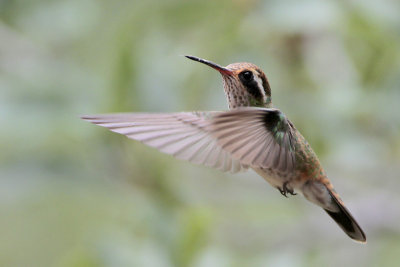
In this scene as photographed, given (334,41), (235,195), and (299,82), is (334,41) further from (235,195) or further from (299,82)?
(235,195)

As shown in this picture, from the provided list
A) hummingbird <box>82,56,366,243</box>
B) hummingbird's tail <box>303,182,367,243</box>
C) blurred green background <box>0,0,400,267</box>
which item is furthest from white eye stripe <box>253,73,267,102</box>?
blurred green background <box>0,0,400,267</box>

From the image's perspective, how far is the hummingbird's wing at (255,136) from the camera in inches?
65.2

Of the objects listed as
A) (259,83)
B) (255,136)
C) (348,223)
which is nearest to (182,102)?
(259,83)

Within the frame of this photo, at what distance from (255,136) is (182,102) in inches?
55.7

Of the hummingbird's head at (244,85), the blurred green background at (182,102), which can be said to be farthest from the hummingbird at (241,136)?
the blurred green background at (182,102)

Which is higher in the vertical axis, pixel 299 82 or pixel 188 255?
pixel 299 82

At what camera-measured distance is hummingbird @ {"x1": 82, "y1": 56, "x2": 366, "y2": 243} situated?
1623 mm

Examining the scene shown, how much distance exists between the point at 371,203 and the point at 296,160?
115 centimetres

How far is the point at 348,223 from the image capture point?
2121 mm

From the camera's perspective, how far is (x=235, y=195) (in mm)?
3904

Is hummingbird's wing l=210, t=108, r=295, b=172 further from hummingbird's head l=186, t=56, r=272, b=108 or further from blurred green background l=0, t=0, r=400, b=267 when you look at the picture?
blurred green background l=0, t=0, r=400, b=267

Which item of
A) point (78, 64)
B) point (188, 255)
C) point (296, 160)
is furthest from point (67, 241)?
point (296, 160)

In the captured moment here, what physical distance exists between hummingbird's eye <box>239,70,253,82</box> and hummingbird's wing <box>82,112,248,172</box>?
0.26 meters

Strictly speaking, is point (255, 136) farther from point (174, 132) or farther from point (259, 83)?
point (259, 83)
